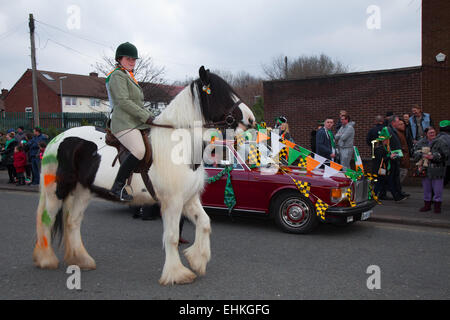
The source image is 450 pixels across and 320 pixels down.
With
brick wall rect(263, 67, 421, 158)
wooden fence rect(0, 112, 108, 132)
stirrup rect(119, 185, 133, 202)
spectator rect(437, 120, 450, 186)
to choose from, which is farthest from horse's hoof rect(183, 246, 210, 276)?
wooden fence rect(0, 112, 108, 132)

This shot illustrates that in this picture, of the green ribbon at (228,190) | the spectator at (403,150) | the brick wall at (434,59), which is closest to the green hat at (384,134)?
the spectator at (403,150)

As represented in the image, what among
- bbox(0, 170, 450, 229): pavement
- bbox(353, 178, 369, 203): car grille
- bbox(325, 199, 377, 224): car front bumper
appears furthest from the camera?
bbox(0, 170, 450, 229): pavement

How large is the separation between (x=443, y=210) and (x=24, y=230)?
29.3 feet

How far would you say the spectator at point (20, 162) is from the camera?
48.2 feet

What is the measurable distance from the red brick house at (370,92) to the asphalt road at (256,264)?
7.27 metres

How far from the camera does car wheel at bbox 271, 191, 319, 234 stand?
6.79 m

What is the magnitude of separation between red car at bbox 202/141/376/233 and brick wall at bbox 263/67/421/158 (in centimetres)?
760

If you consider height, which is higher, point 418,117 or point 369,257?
point 418,117

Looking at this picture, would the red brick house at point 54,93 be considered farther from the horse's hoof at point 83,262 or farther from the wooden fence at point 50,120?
the horse's hoof at point 83,262

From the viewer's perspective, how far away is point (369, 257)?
5516 millimetres

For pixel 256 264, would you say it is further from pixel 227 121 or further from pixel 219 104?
pixel 219 104

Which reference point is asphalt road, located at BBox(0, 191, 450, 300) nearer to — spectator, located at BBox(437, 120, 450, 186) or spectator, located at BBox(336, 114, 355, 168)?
spectator, located at BBox(437, 120, 450, 186)
